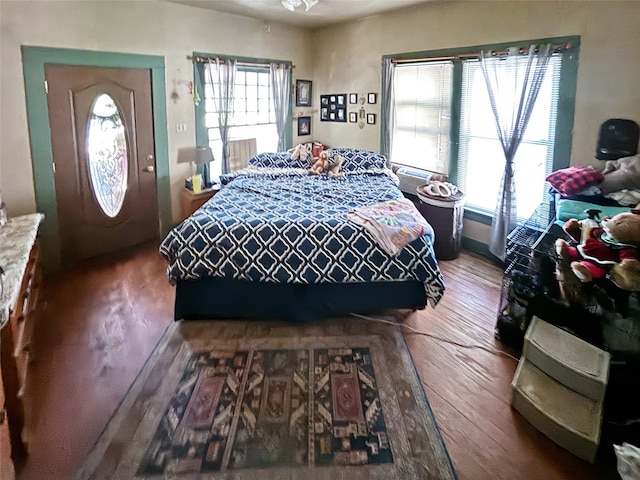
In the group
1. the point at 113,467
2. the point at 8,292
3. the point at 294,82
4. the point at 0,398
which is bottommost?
the point at 113,467

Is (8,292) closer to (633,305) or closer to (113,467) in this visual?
(113,467)

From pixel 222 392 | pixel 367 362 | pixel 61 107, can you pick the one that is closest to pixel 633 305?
pixel 367 362

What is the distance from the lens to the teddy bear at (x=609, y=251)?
213 centimetres

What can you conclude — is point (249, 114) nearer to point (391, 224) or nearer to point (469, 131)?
point (469, 131)

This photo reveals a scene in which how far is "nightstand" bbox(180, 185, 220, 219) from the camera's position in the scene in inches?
197

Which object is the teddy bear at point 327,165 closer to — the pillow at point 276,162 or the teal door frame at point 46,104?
the pillow at point 276,162

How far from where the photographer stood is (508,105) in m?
4.11

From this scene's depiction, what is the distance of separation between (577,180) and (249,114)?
3855 mm

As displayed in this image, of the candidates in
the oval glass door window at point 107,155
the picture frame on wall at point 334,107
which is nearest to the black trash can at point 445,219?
the picture frame on wall at point 334,107

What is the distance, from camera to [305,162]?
5.28 meters

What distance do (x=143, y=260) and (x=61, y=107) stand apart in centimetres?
155

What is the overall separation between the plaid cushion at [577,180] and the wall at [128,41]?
12.4 ft

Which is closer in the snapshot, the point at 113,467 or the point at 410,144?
the point at 113,467

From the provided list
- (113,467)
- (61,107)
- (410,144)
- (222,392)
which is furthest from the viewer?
(410,144)
